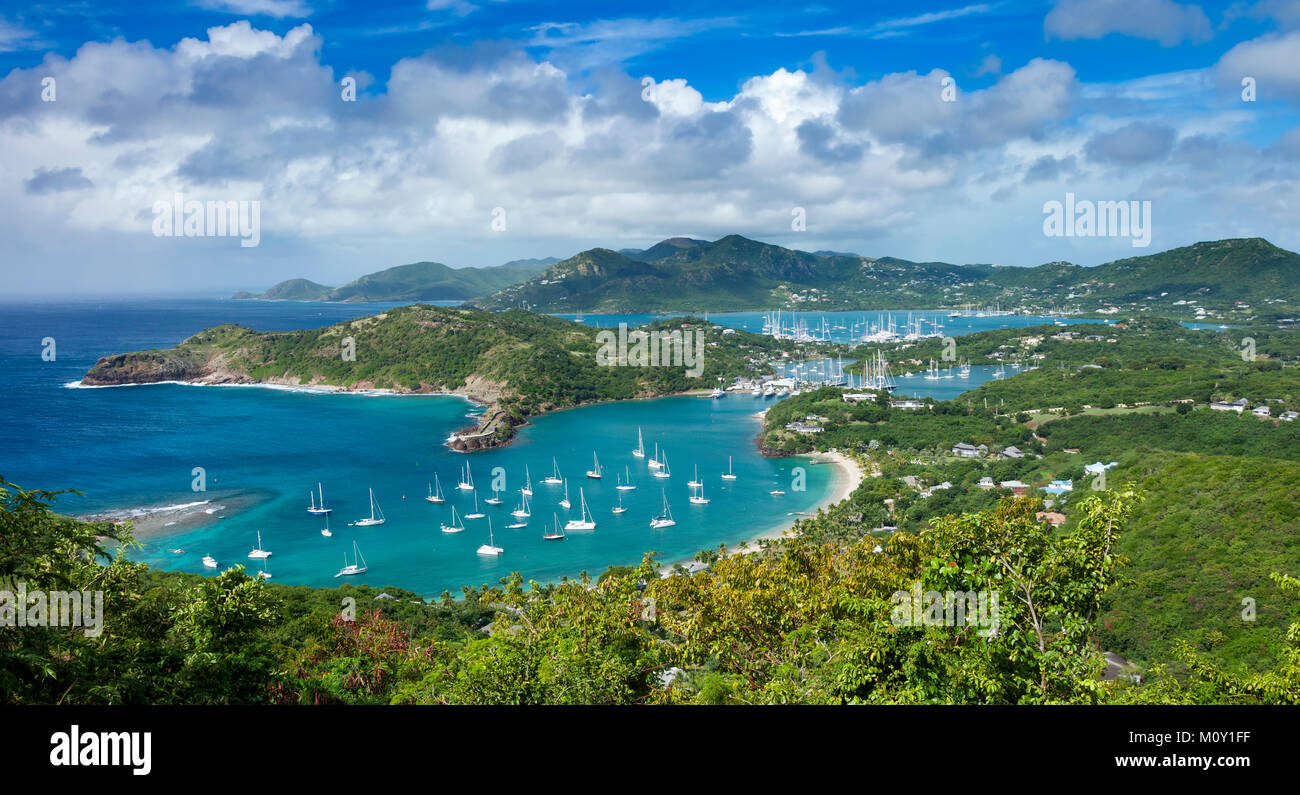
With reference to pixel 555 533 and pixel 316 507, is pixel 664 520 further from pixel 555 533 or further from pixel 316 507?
pixel 316 507

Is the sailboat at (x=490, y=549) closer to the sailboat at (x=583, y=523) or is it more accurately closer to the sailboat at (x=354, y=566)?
the sailboat at (x=583, y=523)

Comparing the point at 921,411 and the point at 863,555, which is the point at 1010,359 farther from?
the point at 863,555

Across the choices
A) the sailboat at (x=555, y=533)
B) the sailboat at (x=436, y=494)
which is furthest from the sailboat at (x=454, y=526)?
the sailboat at (x=555, y=533)

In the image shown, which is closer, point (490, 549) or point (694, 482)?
point (490, 549)

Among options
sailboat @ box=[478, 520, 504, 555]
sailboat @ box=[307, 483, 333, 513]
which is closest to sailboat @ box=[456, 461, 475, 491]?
sailboat @ box=[307, 483, 333, 513]

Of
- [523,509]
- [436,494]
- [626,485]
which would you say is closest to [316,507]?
[436,494]

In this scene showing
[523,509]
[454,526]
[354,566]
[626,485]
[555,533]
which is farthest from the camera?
[626,485]
